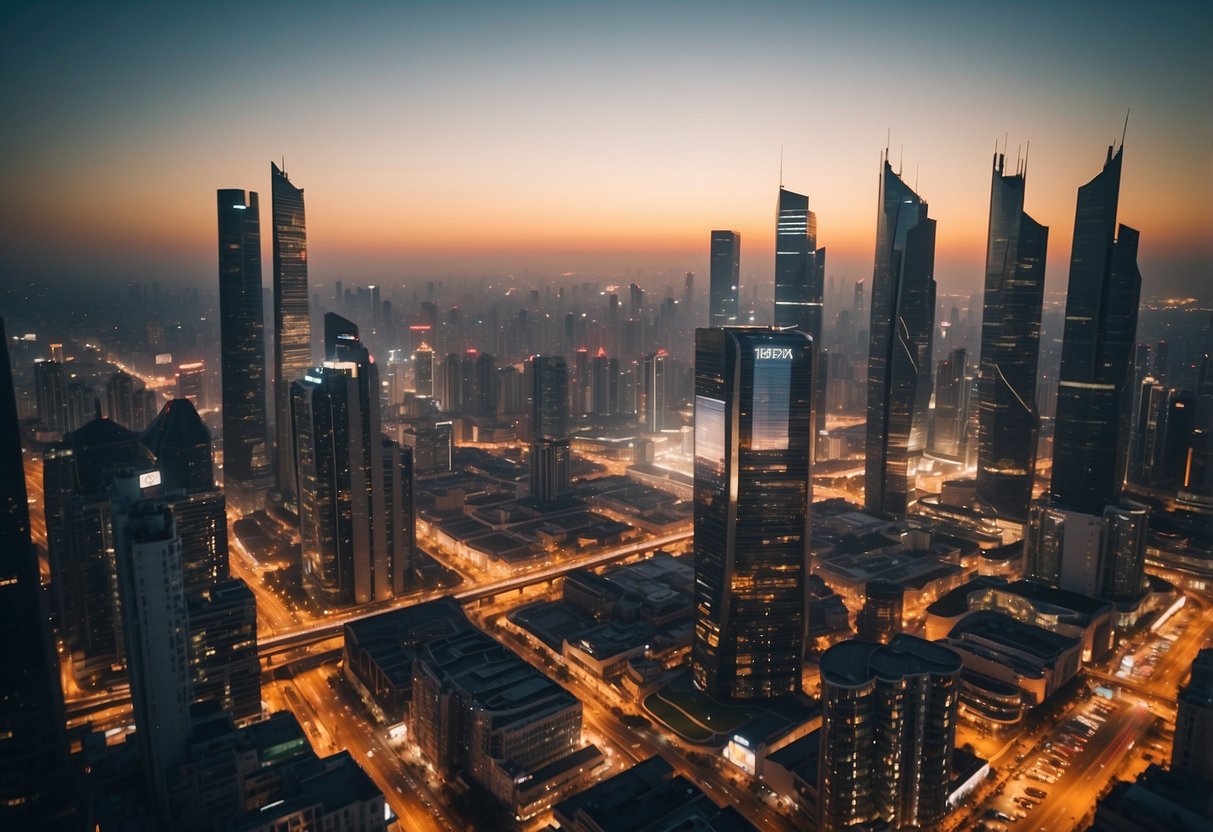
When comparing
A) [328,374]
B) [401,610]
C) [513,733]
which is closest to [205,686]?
[401,610]

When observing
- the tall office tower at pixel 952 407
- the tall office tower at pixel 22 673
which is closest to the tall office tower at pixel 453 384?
the tall office tower at pixel 952 407

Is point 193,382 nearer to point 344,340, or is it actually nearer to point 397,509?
point 344,340

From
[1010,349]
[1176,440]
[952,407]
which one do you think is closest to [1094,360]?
[1010,349]

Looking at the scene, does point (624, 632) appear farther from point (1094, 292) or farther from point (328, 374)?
point (1094, 292)

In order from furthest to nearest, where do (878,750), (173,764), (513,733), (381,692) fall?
(381,692) < (513,733) < (878,750) < (173,764)

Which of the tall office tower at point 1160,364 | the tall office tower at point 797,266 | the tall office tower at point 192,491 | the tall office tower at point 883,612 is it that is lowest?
the tall office tower at point 883,612

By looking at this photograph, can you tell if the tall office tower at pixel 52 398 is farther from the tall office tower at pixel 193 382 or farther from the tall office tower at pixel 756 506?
the tall office tower at pixel 756 506
